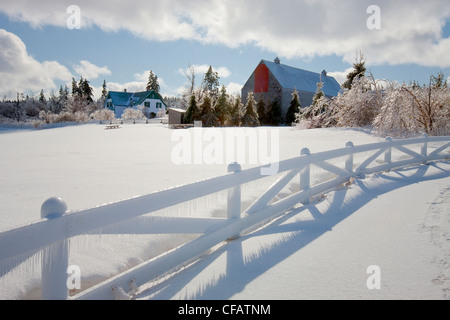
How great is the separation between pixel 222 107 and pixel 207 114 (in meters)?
2.76

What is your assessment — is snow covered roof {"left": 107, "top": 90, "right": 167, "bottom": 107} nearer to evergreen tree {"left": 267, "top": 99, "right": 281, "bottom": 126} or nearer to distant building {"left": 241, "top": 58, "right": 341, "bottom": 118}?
distant building {"left": 241, "top": 58, "right": 341, "bottom": 118}

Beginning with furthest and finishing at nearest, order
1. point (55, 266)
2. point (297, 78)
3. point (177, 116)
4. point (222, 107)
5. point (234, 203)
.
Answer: point (297, 78) → point (222, 107) → point (177, 116) → point (234, 203) → point (55, 266)

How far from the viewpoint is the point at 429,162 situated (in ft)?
35.1

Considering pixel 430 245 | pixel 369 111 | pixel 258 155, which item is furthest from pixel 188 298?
pixel 369 111

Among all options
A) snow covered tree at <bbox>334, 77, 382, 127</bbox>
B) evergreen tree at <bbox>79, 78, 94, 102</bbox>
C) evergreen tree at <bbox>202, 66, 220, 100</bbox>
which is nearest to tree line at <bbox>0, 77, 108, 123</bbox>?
evergreen tree at <bbox>79, 78, 94, 102</bbox>

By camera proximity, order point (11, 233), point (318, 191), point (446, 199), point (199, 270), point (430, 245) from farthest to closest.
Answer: point (318, 191), point (446, 199), point (430, 245), point (199, 270), point (11, 233)

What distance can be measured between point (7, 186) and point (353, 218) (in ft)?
22.0

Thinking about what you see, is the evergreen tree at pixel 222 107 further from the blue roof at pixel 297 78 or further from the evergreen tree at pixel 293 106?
the blue roof at pixel 297 78

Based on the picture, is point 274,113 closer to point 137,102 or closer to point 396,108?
point 396,108

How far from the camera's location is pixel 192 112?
3675 cm

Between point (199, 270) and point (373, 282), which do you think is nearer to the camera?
point (373, 282)

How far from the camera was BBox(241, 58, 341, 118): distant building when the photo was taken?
4566cm

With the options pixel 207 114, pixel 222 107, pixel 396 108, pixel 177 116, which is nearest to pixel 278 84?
pixel 222 107

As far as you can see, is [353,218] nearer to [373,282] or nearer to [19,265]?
[373,282]
